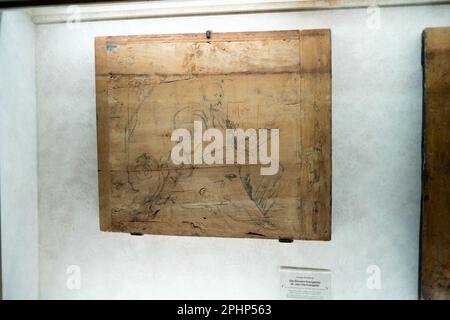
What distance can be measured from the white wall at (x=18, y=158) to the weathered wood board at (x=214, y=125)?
398 mm

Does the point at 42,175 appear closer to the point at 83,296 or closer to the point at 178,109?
the point at 83,296

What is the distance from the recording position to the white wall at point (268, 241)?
4.89ft

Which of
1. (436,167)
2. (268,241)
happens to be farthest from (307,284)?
(436,167)

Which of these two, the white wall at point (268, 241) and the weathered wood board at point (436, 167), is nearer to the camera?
the weathered wood board at point (436, 167)

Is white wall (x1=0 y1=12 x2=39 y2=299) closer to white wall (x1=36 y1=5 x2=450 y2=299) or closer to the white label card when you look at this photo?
white wall (x1=36 y1=5 x2=450 y2=299)

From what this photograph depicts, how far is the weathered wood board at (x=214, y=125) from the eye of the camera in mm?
1379

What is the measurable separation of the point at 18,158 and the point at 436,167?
6.03ft

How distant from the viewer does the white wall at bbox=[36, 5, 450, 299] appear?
4.89ft

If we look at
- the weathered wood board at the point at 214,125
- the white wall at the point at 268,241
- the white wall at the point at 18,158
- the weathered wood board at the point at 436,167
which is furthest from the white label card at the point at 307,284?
the white wall at the point at 18,158

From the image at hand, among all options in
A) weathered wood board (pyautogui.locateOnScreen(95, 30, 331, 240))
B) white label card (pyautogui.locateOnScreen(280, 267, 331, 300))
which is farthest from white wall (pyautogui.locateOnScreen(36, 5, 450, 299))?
weathered wood board (pyautogui.locateOnScreen(95, 30, 331, 240))

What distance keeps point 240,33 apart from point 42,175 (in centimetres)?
117

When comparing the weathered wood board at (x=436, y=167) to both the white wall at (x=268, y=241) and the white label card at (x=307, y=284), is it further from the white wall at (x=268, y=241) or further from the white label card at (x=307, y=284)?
the white label card at (x=307, y=284)

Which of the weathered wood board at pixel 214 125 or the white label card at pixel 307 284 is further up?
the weathered wood board at pixel 214 125
